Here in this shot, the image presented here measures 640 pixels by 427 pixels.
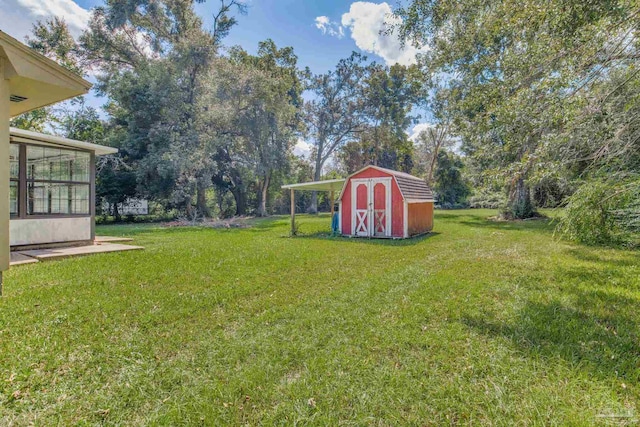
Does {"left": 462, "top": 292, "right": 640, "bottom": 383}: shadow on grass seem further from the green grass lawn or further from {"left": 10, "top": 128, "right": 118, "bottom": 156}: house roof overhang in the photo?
{"left": 10, "top": 128, "right": 118, "bottom": 156}: house roof overhang

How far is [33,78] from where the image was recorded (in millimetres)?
2760

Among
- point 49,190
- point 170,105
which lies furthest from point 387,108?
point 49,190

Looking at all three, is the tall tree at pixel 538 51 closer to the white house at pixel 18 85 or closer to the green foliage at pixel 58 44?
the white house at pixel 18 85

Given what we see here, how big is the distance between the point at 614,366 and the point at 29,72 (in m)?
5.44

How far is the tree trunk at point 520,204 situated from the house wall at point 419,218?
7516mm

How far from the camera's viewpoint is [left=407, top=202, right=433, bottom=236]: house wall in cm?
1081

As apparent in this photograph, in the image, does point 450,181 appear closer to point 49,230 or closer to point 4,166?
point 49,230

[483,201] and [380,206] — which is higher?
[483,201]

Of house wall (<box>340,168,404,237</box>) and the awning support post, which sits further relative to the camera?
house wall (<box>340,168,404,237</box>)

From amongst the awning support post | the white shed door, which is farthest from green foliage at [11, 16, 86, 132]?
the awning support post

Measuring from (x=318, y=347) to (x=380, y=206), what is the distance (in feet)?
27.7

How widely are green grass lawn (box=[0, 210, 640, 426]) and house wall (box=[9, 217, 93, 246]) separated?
2058mm

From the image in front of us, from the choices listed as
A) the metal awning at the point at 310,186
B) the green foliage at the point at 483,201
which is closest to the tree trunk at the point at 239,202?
the metal awning at the point at 310,186

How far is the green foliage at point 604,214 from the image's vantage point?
650 centimetres
